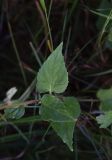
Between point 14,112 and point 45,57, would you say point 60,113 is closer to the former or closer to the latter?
point 14,112

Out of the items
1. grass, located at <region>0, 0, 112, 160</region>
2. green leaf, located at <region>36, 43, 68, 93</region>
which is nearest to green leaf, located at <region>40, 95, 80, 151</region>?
green leaf, located at <region>36, 43, 68, 93</region>

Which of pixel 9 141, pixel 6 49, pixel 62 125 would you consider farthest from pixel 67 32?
pixel 62 125

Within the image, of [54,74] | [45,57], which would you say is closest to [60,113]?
[54,74]

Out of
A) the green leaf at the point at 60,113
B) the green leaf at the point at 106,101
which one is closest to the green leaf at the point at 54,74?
the green leaf at the point at 60,113

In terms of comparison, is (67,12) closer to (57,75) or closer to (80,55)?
(80,55)

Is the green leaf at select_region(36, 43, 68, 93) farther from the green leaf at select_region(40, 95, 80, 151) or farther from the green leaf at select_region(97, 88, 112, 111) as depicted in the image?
the green leaf at select_region(97, 88, 112, 111)

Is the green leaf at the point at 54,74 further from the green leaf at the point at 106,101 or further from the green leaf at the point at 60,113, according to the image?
the green leaf at the point at 106,101
